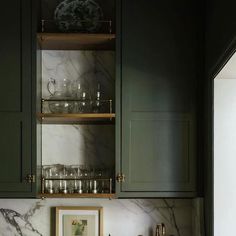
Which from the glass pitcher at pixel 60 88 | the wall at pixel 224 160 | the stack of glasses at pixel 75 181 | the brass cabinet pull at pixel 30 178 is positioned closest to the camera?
the wall at pixel 224 160

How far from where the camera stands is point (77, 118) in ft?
8.70

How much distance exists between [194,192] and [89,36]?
1058 millimetres

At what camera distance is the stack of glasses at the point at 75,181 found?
2.68 meters

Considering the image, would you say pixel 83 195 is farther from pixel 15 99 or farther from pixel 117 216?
pixel 15 99

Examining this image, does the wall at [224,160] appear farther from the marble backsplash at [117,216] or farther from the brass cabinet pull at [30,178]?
the brass cabinet pull at [30,178]

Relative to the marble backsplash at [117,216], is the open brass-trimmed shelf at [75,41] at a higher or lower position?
higher

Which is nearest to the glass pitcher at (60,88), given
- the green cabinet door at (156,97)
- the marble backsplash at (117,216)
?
the green cabinet door at (156,97)

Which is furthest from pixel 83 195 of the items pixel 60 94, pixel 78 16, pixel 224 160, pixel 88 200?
pixel 78 16

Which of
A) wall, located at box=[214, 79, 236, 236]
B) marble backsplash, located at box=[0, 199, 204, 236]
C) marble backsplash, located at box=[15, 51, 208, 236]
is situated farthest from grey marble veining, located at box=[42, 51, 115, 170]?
wall, located at box=[214, 79, 236, 236]

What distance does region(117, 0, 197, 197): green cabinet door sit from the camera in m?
2.59

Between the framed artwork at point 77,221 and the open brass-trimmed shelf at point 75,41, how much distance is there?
1.00 m

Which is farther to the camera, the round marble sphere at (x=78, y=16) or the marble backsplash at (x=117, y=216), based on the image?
the marble backsplash at (x=117, y=216)

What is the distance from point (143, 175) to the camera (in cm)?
259

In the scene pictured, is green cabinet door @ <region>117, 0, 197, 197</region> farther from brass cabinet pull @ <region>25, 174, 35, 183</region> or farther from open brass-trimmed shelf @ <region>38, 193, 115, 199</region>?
brass cabinet pull @ <region>25, 174, 35, 183</region>
